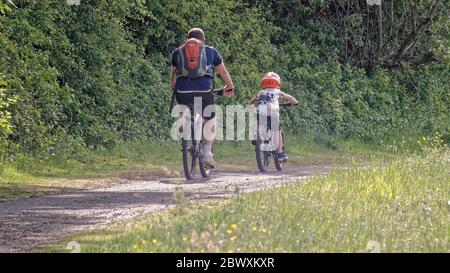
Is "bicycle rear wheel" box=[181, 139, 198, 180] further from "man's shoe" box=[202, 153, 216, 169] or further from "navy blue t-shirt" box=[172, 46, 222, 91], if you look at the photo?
"navy blue t-shirt" box=[172, 46, 222, 91]

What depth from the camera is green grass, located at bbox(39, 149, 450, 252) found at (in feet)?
29.7

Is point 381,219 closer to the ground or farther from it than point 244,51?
closer to the ground

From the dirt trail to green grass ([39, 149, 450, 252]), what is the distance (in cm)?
43

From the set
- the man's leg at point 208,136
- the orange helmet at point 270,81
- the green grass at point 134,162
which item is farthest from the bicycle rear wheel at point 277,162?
the man's leg at point 208,136

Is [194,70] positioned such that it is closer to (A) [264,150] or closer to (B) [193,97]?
(B) [193,97]

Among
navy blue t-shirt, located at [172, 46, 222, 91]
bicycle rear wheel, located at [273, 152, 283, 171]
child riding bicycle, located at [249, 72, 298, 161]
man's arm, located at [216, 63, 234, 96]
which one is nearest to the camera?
navy blue t-shirt, located at [172, 46, 222, 91]

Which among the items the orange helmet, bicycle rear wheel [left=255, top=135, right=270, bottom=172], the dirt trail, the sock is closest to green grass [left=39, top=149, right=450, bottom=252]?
the dirt trail

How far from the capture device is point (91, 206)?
1296 cm

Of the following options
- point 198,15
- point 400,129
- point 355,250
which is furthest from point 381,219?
point 400,129

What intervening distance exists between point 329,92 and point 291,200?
1851 cm

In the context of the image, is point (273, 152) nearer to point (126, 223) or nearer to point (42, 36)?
point (42, 36)

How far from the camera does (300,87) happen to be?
96.5ft

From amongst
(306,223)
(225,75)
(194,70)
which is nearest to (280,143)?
(225,75)

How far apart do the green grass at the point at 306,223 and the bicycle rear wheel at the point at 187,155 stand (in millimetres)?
2454
